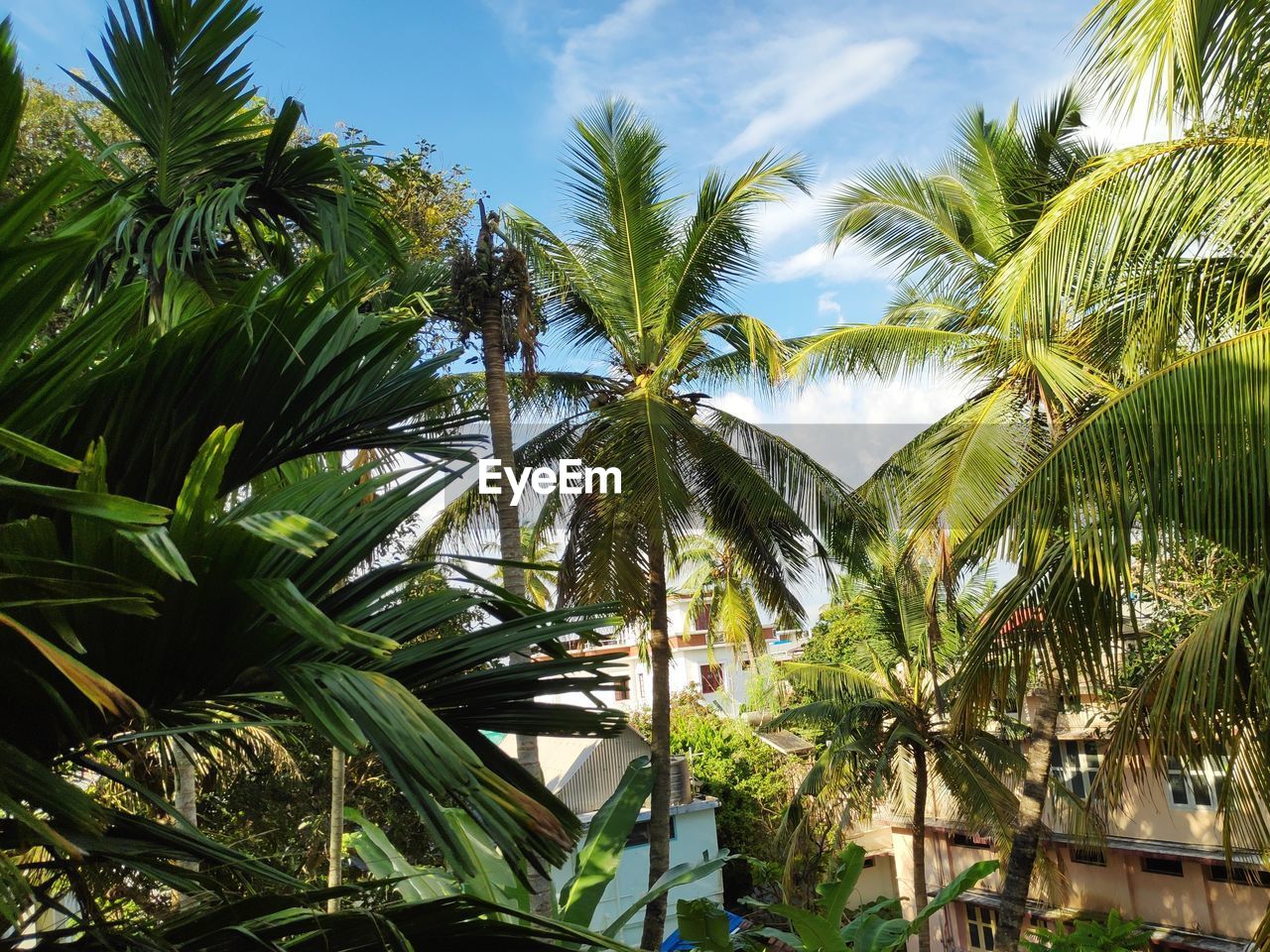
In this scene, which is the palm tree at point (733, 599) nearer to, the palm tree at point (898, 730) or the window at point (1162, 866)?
the palm tree at point (898, 730)

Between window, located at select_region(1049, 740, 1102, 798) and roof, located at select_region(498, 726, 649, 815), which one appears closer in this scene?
window, located at select_region(1049, 740, 1102, 798)

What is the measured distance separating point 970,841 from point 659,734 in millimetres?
12369

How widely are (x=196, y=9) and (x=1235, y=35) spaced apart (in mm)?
4154

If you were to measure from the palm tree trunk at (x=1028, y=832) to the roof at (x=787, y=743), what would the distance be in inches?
469

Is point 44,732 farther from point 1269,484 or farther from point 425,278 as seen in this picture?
point 1269,484

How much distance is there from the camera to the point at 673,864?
63.9 feet

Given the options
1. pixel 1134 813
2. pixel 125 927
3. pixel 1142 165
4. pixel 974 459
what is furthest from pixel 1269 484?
pixel 1134 813

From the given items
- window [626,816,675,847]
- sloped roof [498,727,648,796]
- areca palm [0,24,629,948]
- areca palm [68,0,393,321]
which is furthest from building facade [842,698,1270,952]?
areca palm [0,24,629,948]

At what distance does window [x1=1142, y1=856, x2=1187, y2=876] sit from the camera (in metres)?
16.8

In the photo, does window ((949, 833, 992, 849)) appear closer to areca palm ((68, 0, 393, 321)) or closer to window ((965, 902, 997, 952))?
window ((965, 902, 997, 952))

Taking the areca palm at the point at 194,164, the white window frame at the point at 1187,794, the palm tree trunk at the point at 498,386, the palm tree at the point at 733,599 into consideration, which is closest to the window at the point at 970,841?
the white window frame at the point at 1187,794

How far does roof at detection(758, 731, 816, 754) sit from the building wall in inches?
143

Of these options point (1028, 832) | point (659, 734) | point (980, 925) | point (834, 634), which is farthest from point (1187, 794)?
point (659, 734)

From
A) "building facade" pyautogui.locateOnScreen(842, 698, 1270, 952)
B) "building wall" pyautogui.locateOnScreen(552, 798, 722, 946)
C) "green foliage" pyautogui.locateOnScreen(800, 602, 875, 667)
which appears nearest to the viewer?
"building facade" pyautogui.locateOnScreen(842, 698, 1270, 952)
